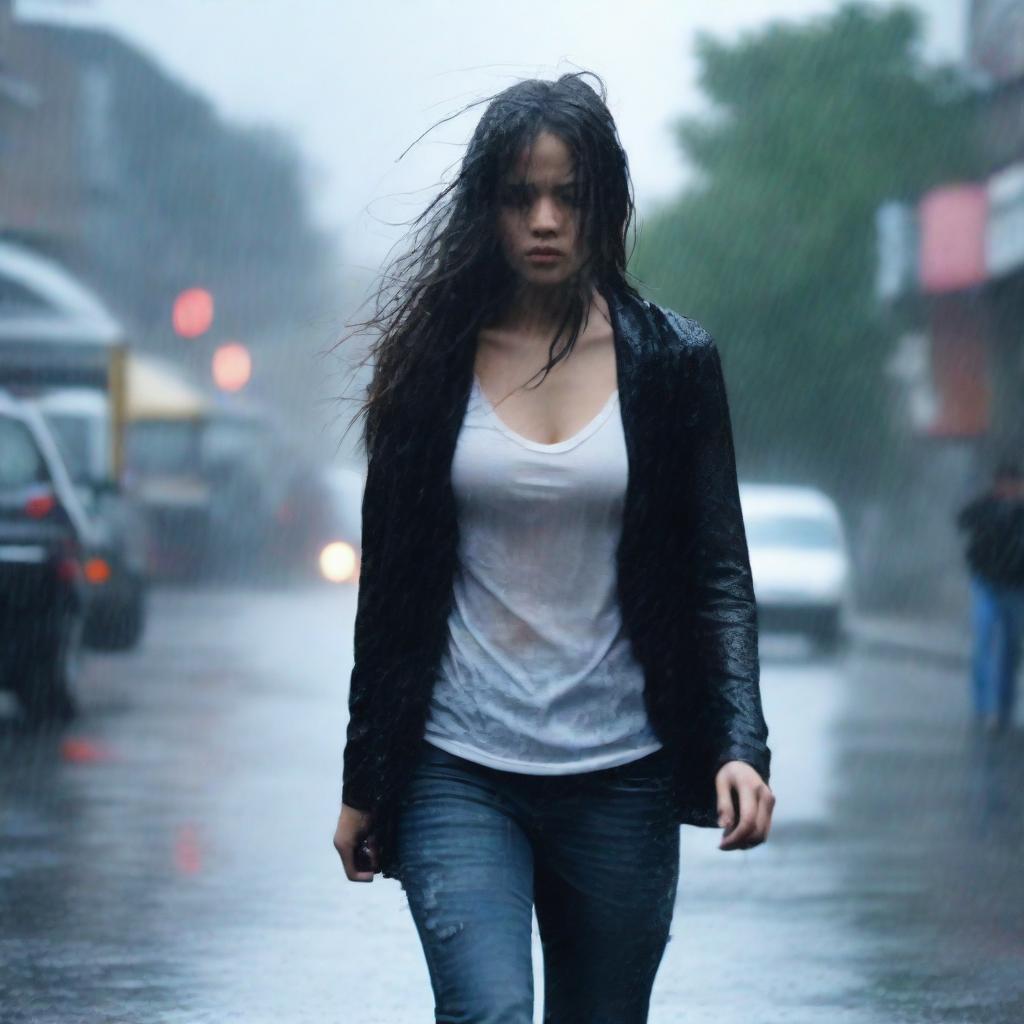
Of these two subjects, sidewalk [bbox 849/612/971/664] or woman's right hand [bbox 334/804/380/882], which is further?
sidewalk [bbox 849/612/971/664]

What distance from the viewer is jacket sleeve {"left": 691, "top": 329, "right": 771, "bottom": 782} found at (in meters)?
3.31

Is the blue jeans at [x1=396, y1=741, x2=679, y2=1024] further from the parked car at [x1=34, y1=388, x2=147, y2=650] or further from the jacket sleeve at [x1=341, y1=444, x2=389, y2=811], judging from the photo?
the parked car at [x1=34, y1=388, x2=147, y2=650]

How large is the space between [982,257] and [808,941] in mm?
21617

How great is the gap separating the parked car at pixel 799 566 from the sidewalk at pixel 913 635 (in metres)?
0.95

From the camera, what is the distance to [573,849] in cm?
330

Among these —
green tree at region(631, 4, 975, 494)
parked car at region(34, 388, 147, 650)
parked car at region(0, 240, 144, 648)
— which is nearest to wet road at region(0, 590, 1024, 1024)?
parked car at region(34, 388, 147, 650)

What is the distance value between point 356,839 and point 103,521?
1490 cm

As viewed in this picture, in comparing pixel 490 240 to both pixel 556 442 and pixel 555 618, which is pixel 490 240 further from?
pixel 555 618

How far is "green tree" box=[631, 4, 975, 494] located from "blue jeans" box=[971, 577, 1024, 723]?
22.3 m

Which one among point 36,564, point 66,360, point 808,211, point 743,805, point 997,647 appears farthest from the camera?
point 808,211

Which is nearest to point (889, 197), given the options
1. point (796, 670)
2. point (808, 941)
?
point (796, 670)

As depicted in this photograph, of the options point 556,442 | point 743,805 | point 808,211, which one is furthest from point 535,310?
point 808,211

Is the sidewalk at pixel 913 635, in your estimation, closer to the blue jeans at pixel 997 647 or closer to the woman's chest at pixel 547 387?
the blue jeans at pixel 997 647

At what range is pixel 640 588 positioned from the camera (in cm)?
333
